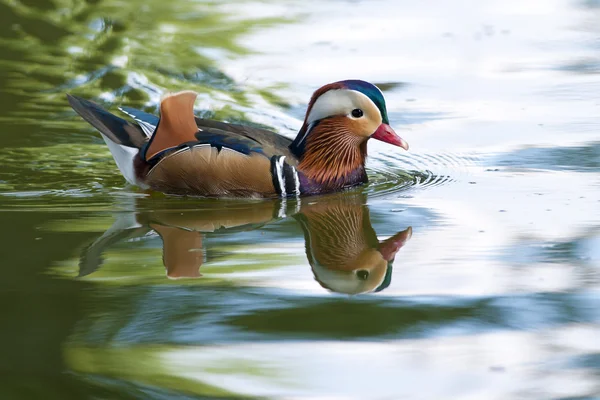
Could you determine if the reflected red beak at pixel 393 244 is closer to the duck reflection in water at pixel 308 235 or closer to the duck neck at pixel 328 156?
the duck reflection in water at pixel 308 235

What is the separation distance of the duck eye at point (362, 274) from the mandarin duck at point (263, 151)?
6.27ft

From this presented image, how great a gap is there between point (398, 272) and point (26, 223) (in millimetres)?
2328

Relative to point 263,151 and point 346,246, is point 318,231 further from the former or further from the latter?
point 263,151

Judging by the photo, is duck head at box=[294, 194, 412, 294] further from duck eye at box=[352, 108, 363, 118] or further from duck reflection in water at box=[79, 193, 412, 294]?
duck eye at box=[352, 108, 363, 118]

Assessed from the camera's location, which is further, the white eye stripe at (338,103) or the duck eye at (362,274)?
the white eye stripe at (338,103)

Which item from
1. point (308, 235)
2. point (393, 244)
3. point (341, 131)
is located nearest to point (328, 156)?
point (341, 131)

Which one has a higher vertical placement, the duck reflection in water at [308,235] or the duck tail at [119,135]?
the duck tail at [119,135]

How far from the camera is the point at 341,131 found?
7715 mm

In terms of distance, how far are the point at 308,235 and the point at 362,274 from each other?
0.92 metres

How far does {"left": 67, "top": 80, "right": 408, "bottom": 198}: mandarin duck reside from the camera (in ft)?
24.3

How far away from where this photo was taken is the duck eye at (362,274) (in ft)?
17.9

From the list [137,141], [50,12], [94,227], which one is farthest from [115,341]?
[50,12]

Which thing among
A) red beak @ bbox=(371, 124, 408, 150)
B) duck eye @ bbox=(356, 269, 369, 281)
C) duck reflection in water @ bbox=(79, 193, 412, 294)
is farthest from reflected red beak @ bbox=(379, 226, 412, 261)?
red beak @ bbox=(371, 124, 408, 150)

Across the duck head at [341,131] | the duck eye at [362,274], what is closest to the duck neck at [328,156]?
the duck head at [341,131]
